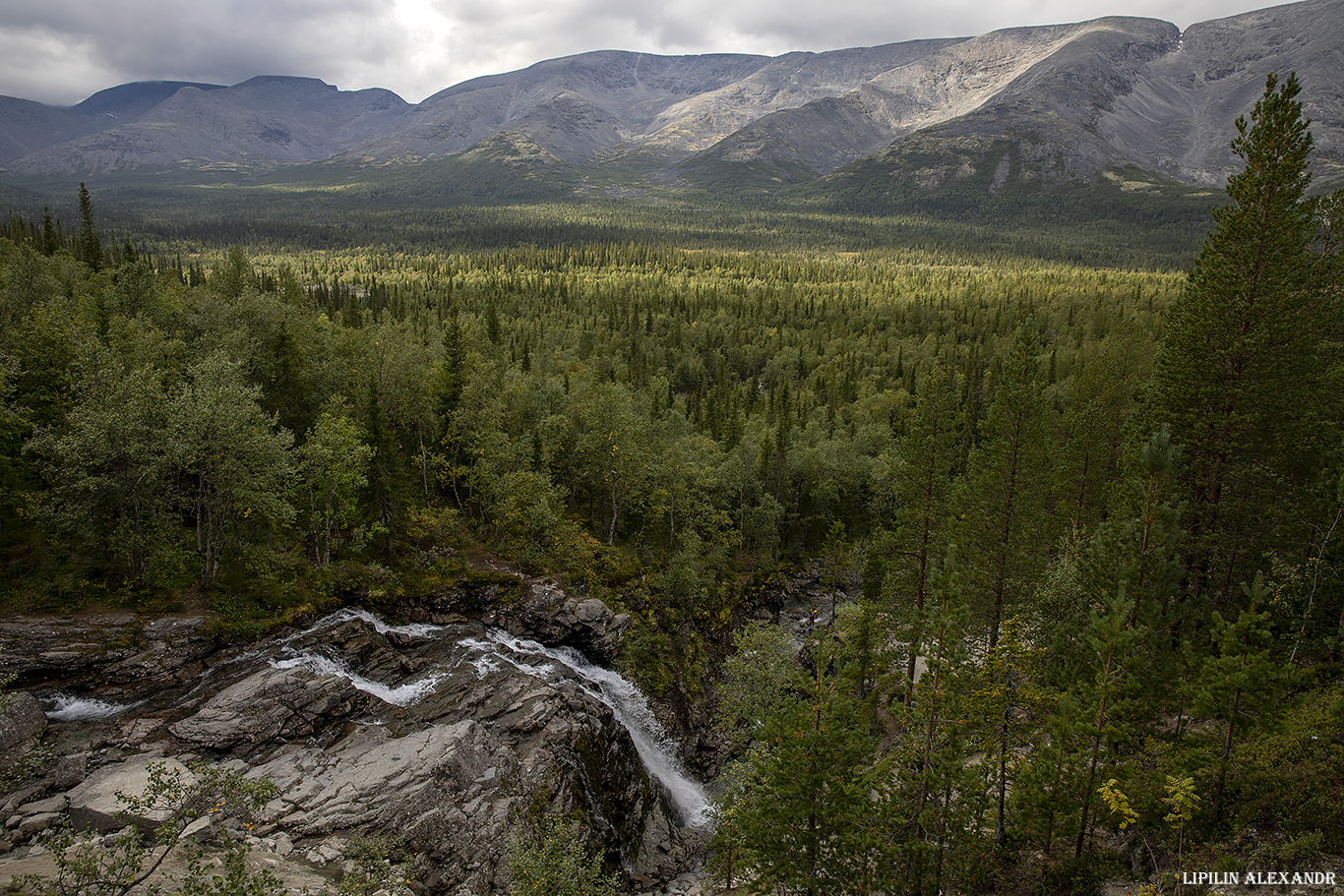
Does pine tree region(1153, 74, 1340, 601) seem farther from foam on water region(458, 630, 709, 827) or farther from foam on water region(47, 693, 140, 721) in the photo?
foam on water region(47, 693, 140, 721)

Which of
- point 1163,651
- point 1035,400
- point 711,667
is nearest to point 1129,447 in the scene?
point 1035,400

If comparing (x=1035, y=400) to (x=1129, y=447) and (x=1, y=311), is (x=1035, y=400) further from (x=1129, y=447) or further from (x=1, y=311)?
(x=1, y=311)

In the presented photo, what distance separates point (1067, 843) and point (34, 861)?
3906 centimetres

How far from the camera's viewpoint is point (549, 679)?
4341 cm


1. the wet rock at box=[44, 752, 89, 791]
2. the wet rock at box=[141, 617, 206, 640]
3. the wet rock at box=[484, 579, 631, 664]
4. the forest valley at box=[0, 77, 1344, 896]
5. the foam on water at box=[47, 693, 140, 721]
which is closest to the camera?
the forest valley at box=[0, 77, 1344, 896]

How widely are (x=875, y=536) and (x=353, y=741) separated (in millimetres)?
44918

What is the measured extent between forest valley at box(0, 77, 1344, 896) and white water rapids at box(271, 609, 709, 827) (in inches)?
87.2

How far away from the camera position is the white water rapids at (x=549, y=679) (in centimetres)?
3934

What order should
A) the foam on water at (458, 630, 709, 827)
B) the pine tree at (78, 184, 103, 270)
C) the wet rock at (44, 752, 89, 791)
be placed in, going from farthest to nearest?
the pine tree at (78, 184, 103, 270)
the foam on water at (458, 630, 709, 827)
the wet rock at (44, 752, 89, 791)

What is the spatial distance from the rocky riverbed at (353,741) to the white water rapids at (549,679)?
0.50 feet

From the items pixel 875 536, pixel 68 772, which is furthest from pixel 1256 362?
pixel 68 772

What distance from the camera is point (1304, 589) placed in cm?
2697

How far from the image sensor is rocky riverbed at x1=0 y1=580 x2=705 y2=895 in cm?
2864

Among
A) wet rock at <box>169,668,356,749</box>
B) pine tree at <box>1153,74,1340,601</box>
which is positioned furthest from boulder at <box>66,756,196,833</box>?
pine tree at <box>1153,74,1340,601</box>
